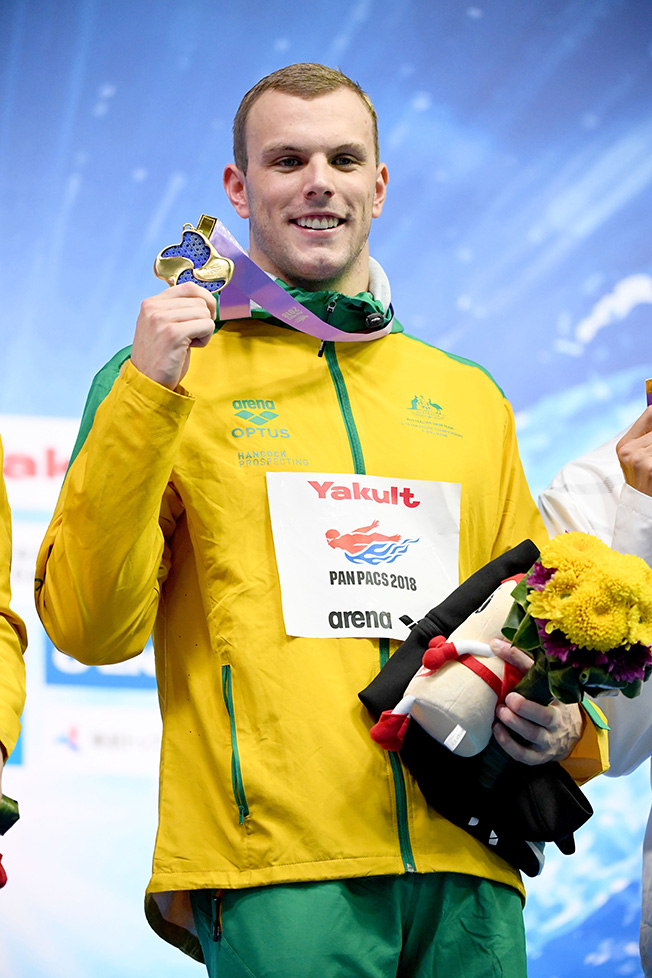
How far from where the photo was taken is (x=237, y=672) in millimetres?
1612

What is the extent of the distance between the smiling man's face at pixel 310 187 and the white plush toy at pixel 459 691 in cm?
64

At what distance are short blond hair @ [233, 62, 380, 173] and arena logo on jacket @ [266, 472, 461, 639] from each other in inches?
23.6

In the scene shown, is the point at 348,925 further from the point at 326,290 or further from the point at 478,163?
the point at 478,163

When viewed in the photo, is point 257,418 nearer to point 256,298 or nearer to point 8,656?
point 256,298

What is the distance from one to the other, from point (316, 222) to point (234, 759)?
0.84 meters

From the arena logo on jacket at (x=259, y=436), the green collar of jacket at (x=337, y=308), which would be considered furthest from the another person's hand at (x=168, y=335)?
the green collar of jacket at (x=337, y=308)

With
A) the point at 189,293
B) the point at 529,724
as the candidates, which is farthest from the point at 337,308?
the point at 529,724

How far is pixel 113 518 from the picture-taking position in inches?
59.5

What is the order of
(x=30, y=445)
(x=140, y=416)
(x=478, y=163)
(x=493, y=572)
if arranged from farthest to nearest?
1. (x=478, y=163)
2. (x=30, y=445)
3. (x=493, y=572)
4. (x=140, y=416)

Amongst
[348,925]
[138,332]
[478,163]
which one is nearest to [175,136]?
[478,163]

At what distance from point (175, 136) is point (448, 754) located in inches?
72.8

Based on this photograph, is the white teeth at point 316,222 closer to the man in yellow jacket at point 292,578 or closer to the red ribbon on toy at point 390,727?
the man in yellow jacket at point 292,578

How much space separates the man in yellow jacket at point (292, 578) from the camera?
5.01ft

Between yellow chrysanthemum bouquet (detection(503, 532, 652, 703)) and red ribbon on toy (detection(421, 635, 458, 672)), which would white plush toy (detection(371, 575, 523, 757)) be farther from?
yellow chrysanthemum bouquet (detection(503, 532, 652, 703))
